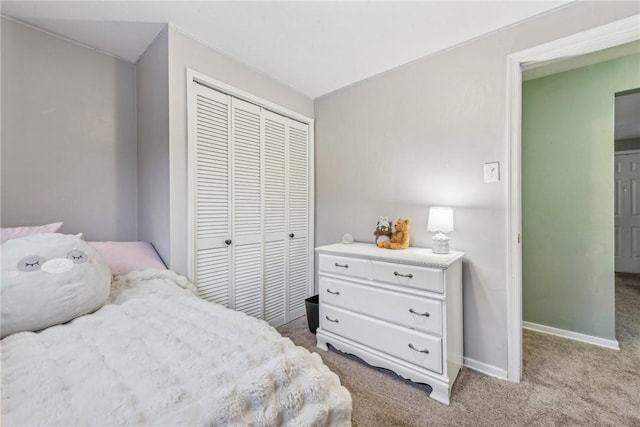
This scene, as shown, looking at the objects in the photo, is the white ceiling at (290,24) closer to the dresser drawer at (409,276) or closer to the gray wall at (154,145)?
the gray wall at (154,145)

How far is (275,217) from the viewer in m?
2.47

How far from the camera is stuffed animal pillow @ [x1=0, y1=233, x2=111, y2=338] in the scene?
984 millimetres

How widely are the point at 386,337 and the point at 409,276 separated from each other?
468 millimetres

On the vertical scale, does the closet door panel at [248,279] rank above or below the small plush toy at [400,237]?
below

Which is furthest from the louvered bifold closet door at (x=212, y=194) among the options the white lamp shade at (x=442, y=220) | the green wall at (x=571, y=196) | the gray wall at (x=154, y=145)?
the green wall at (x=571, y=196)

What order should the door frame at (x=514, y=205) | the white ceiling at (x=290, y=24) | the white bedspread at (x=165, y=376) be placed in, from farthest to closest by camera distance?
the door frame at (x=514, y=205) < the white ceiling at (x=290, y=24) < the white bedspread at (x=165, y=376)

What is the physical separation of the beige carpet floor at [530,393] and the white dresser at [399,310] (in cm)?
10

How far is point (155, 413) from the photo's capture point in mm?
583

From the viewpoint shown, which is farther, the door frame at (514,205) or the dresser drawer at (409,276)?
the door frame at (514,205)

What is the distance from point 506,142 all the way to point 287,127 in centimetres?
183

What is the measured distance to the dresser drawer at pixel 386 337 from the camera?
161cm

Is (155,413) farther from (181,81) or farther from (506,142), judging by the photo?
(506,142)

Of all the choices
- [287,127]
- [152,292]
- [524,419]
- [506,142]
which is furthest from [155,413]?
[287,127]

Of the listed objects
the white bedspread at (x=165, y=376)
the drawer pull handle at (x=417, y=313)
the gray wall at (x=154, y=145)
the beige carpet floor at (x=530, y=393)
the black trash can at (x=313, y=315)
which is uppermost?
the gray wall at (x=154, y=145)
